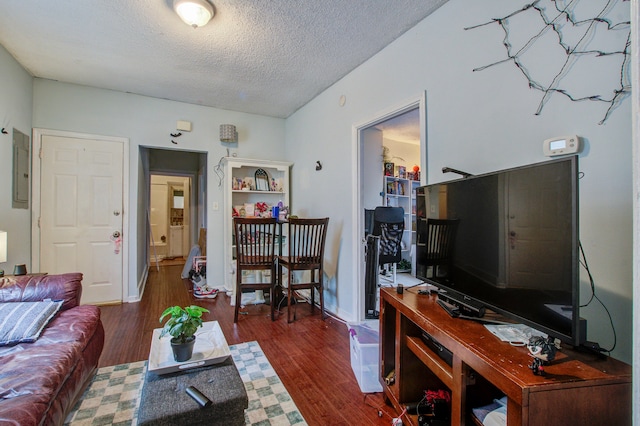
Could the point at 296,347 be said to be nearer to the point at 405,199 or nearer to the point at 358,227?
the point at 358,227

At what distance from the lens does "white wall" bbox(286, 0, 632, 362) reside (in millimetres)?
1190

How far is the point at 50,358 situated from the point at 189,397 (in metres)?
0.77

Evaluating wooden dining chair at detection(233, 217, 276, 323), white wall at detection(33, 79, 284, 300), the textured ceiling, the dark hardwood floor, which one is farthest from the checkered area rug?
the textured ceiling

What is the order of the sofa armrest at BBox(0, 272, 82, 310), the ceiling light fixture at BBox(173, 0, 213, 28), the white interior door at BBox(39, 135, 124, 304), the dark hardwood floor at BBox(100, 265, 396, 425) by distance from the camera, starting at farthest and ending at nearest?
the white interior door at BBox(39, 135, 124, 304)
the ceiling light fixture at BBox(173, 0, 213, 28)
the sofa armrest at BBox(0, 272, 82, 310)
the dark hardwood floor at BBox(100, 265, 396, 425)

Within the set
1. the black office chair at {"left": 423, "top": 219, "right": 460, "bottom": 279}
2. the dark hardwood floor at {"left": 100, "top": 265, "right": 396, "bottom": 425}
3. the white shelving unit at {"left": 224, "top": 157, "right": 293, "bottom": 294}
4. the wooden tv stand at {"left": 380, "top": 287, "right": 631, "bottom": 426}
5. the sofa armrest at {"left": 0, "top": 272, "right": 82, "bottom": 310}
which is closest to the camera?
the wooden tv stand at {"left": 380, "top": 287, "right": 631, "bottom": 426}

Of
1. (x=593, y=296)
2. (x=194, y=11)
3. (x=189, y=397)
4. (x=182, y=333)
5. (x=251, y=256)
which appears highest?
(x=194, y=11)

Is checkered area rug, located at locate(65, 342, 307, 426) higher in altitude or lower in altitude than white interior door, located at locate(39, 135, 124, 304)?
lower

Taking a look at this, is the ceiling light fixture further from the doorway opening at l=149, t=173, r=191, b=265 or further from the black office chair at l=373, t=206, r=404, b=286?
the doorway opening at l=149, t=173, r=191, b=265

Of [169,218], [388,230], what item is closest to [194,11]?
[388,230]

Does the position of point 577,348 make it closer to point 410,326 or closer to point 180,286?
point 410,326

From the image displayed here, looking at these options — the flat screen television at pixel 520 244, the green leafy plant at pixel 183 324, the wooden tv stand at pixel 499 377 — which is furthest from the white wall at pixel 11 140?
the flat screen television at pixel 520 244

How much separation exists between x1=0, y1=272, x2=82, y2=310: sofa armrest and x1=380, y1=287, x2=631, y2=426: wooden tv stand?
6.95 ft

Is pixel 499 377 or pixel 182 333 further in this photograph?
pixel 182 333

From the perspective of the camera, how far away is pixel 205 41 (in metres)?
2.49
